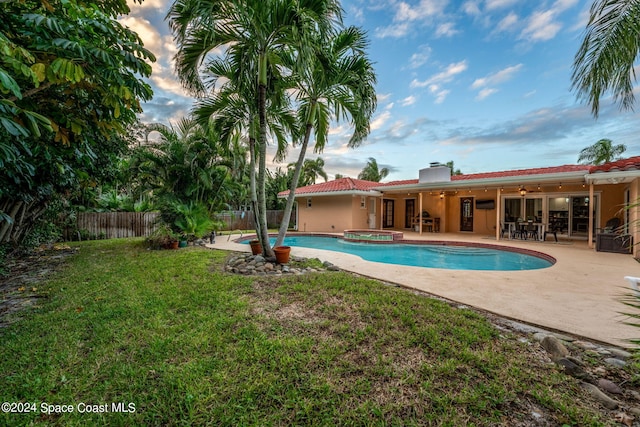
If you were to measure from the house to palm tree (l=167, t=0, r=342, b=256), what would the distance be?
10644 millimetres

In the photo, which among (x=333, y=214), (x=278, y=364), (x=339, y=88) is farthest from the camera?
(x=333, y=214)

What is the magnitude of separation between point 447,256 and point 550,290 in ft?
19.6

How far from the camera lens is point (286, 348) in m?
2.92

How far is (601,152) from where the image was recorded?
20.3 meters

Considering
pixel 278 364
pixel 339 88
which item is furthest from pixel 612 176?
pixel 278 364

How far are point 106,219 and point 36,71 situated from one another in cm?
1460

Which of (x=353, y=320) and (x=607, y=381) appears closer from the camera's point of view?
(x=607, y=381)

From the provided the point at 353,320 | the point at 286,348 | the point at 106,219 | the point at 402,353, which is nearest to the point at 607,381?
the point at 402,353

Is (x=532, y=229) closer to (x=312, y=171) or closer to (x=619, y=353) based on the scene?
(x=619, y=353)

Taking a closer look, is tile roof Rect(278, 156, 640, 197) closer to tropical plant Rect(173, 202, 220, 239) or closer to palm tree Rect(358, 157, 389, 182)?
tropical plant Rect(173, 202, 220, 239)

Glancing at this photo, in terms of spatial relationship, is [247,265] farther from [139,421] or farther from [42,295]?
[139,421]

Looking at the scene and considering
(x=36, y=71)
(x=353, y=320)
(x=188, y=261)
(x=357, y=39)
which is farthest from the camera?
(x=188, y=261)

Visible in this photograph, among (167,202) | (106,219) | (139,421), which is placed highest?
(167,202)

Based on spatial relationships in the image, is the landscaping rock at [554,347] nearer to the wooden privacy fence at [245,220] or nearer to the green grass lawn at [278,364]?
the green grass lawn at [278,364]
